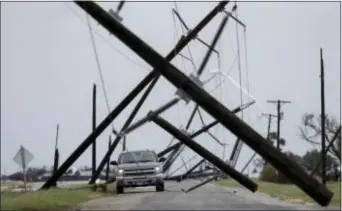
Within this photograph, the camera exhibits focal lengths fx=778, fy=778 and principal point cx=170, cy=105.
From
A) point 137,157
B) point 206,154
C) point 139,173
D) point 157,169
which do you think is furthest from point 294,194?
point 206,154

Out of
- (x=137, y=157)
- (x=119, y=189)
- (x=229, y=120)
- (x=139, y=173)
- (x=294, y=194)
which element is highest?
(x=137, y=157)

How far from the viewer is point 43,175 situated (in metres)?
98.6

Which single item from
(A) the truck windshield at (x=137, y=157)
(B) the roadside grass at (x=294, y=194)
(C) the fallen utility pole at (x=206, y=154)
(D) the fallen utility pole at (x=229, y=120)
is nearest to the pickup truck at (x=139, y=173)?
(A) the truck windshield at (x=137, y=157)

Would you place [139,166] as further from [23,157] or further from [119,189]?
[23,157]

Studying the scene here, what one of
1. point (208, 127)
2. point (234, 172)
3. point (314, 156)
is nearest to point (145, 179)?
point (208, 127)

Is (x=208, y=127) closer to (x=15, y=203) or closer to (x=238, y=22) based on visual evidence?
(x=238, y=22)

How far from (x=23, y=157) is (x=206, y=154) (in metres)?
9.37

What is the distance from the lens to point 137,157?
41.2 m

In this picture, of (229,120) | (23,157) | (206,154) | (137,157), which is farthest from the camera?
(137,157)

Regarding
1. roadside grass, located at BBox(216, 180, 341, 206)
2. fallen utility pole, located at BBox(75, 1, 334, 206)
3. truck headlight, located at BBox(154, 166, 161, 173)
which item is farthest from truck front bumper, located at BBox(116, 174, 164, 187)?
fallen utility pole, located at BBox(75, 1, 334, 206)

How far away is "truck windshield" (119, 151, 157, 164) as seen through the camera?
40656mm

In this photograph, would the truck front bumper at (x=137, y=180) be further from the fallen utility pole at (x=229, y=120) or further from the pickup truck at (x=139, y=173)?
the fallen utility pole at (x=229, y=120)

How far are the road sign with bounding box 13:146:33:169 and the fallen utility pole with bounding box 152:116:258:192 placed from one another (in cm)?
870

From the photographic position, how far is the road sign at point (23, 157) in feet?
113
